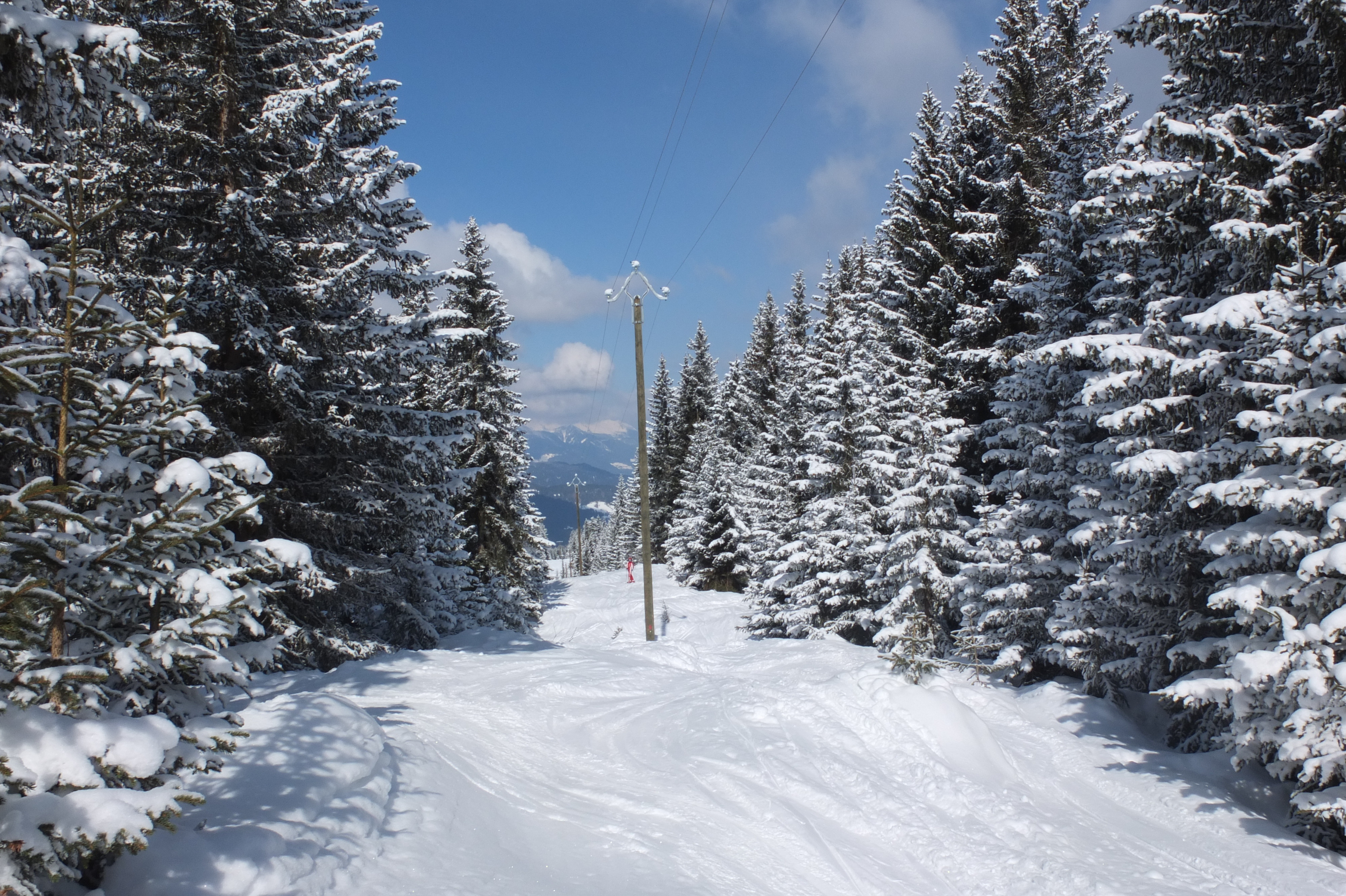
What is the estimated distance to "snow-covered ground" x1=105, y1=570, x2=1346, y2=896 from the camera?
4840mm

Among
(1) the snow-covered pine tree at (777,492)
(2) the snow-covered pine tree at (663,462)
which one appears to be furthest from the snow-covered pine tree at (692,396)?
(1) the snow-covered pine tree at (777,492)

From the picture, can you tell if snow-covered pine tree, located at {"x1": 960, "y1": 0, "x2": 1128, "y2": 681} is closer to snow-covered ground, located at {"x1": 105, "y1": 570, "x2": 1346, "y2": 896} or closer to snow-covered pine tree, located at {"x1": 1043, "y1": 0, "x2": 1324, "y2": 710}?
snow-covered pine tree, located at {"x1": 1043, "y1": 0, "x2": 1324, "y2": 710}

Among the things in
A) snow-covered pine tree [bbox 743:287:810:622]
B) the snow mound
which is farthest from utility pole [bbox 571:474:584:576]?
the snow mound

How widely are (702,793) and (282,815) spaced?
4402 mm

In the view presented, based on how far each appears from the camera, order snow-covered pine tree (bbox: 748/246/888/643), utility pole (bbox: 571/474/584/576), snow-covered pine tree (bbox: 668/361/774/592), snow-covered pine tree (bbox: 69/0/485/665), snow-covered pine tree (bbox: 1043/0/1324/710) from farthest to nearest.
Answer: utility pole (bbox: 571/474/584/576) < snow-covered pine tree (bbox: 668/361/774/592) < snow-covered pine tree (bbox: 748/246/888/643) < snow-covered pine tree (bbox: 69/0/485/665) < snow-covered pine tree (bbox: 1043/0/1324/710)

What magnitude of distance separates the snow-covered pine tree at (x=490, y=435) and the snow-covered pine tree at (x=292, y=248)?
8.38 meters

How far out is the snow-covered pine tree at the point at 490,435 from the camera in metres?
22.2

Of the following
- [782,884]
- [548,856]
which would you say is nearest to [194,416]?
[548,856]

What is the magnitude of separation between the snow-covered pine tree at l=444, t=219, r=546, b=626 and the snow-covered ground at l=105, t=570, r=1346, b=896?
9.96m

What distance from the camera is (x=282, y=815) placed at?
469 centimetres

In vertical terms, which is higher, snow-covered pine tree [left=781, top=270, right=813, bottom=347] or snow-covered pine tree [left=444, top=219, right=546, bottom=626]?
snow-covered pine tree [left=781, top=270, right=813, bottom=347]

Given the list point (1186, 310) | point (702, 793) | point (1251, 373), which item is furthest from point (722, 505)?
point (702, 793)

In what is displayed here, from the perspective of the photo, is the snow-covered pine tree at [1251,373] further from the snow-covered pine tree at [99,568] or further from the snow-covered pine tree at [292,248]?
the snow-covered pine tree at [292,248]

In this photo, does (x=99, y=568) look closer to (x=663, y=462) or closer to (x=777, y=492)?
(x=777, y=492)
